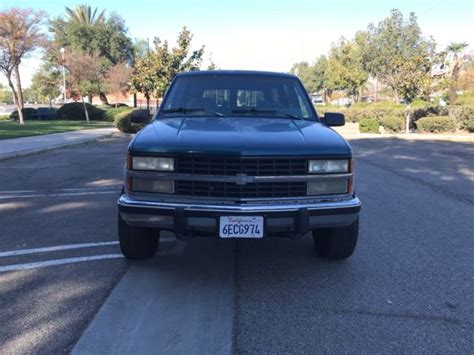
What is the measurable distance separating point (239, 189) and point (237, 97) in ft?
5.44

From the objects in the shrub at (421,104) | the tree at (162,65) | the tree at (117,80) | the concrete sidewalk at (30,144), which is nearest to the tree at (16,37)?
the tree at (162,65)

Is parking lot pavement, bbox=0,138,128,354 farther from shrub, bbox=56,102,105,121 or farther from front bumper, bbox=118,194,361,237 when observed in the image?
shrub, bbox=56,102,105,121

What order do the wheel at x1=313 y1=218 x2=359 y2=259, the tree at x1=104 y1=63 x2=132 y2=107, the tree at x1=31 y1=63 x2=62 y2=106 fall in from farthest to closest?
the tree at x1=31 y1=63 x2=62 y2=106 → the tree at x1=104 y1=63 x2=132 y2=107 → the wheel at x1=313 y1=218 x2=359 y2=259

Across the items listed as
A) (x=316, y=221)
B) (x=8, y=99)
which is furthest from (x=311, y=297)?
(x=8, y=99)

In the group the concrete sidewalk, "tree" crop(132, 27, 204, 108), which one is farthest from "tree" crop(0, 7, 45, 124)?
the concrete sidewalk

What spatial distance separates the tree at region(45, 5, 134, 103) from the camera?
54.6 metres

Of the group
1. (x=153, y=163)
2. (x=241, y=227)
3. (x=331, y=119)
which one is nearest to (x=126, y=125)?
(x=331, y=119)

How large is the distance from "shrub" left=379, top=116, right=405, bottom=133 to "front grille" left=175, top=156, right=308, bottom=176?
76.1ft

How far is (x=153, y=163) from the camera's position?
405 centimetres

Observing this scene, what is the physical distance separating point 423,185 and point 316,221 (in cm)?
653

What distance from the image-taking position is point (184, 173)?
13.1 ft

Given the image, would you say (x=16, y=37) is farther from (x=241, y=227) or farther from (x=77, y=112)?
(x=241, y=227)

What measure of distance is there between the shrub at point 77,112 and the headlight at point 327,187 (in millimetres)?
34648

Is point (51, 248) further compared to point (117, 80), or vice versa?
point (117, 80)
